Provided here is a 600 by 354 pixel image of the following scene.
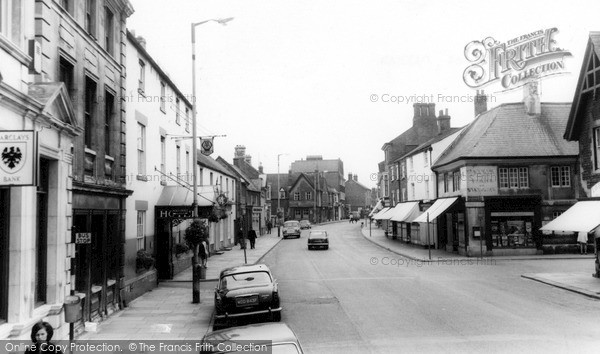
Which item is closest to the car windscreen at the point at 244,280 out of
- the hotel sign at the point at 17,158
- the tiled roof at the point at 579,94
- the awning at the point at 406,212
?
the hotel sign at the point at 17,158

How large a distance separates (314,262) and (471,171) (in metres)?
11.1

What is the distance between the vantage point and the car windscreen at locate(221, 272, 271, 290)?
1322 cm

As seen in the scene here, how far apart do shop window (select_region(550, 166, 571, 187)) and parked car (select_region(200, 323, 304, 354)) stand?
28639 millimetres

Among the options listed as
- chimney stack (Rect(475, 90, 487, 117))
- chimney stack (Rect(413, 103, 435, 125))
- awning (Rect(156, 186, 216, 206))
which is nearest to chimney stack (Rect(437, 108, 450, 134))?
chimney stack (Rect(475, 90, 487, 117))

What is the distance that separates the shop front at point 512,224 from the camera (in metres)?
30.6

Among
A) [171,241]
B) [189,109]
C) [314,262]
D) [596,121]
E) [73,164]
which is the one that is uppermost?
[189,109]

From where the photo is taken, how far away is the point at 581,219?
19.2 m

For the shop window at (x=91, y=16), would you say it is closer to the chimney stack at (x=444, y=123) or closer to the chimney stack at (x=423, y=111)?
the chimney stack at (x=444, y=123)

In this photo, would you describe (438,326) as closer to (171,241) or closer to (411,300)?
(411,300)

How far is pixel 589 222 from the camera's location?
1841 centimetres

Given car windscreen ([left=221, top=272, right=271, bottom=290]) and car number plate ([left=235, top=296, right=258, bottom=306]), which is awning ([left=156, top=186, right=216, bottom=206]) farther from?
car number plate ([left=235, top=296, right=258, bottom=306])

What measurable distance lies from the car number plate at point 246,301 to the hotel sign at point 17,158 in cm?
639

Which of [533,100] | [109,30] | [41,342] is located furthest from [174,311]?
[533,100]

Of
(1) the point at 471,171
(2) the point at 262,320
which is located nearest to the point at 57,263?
(2) the point at 262,320
